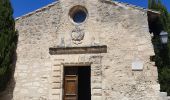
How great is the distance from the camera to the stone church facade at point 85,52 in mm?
9289

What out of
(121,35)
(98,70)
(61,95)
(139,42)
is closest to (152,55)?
(139,42)

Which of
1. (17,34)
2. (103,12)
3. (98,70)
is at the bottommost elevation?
(98,70)

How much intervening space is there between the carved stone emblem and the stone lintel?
0.30m

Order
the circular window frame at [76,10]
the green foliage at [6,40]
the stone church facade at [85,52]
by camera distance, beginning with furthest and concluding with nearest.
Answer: the circular window frame at [76,10]
the green foliage at [6,40]
the stone church facade at [85,52]

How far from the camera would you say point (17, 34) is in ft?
34.7

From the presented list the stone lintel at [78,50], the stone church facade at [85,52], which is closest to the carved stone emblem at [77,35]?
the stone church facade at [85,52]

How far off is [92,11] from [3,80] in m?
4.06

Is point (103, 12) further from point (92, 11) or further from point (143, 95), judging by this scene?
point (143, 95)

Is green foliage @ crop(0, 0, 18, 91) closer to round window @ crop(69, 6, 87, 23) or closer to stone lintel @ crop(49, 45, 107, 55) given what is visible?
stone lintel @ crop(49, 45, 107, 55)

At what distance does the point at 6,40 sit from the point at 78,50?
2654 mm

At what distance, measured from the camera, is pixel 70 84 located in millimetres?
10086

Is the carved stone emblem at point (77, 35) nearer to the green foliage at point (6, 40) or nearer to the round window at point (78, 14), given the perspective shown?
the round window at point (78, 14)

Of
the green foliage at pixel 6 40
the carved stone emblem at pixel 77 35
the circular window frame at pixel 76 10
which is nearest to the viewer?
the green foliage at pixel 6 40

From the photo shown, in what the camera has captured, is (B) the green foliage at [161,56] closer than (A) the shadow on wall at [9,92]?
No
